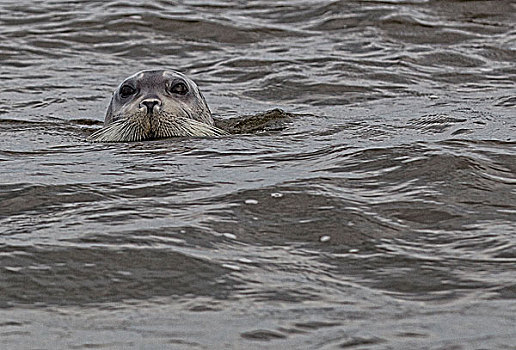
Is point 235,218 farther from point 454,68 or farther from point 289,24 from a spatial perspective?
point 289,24

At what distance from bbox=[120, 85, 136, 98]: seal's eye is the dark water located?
602 millimetres

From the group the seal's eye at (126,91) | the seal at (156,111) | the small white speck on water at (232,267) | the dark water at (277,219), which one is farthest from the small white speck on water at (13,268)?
the seal's eye at (126,91)

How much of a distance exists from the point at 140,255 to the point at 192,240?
0.28 meters

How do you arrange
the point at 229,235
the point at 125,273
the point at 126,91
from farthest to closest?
the point at 126,91 → the point at 229,235 → the point at 125,273

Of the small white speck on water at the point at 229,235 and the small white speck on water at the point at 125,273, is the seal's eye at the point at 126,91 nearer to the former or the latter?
the small white speck on water at the point at 229,235

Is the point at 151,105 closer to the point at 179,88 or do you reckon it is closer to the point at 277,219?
the point at 179,88

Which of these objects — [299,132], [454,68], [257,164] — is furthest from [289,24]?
[257,164]

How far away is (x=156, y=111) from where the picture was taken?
304 inches

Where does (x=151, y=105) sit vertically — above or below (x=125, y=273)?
below

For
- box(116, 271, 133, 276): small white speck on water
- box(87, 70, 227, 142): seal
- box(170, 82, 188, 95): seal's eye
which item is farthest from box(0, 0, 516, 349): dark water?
box(170, 82, 188, 95): seal's eye

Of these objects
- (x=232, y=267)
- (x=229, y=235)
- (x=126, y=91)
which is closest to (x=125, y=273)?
(x=232, y=267)

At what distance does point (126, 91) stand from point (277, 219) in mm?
3328

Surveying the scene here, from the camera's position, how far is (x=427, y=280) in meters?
4.32

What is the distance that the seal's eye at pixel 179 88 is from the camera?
27.1 feet
